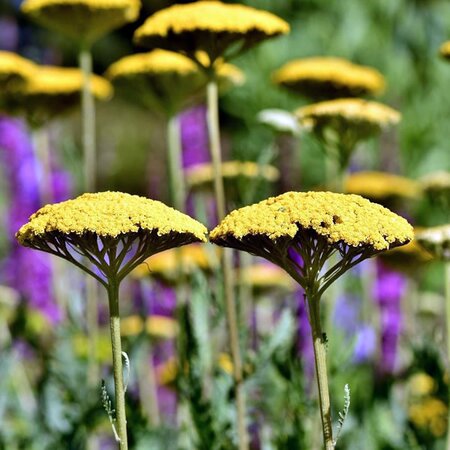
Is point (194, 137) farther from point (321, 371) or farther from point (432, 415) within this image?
point (321, 371)

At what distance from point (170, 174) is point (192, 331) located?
471 millimetres

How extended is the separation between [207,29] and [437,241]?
55cm

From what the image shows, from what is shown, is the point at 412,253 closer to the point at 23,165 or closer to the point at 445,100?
the point at 23,165

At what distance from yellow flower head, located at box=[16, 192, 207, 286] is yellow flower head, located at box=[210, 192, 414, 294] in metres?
0.06

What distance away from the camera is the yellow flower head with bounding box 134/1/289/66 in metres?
1.55

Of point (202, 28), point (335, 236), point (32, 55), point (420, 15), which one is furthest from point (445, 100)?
point (335, 236)

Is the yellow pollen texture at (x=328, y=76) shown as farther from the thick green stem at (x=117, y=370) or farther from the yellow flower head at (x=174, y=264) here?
the thick green stem at (x=117, y=370)

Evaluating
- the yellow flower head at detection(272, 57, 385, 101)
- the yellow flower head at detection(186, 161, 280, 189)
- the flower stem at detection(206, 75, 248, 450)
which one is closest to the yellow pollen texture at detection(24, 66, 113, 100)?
the yellow flower head at detection(186, 161, 280, 189)

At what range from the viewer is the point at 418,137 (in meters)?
7.43

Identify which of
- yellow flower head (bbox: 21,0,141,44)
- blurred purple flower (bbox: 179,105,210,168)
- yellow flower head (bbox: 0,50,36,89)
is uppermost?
blurred purple flower (bbox: 179,105,210,168)

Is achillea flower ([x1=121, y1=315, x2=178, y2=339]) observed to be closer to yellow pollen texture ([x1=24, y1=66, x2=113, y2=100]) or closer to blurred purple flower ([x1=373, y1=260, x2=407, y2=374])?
yellow pollen texture ([x1=24, y1=66, x2=113, y2=100])

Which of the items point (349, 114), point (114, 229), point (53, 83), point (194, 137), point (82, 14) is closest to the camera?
point (114, 229)

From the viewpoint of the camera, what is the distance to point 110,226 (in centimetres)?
100

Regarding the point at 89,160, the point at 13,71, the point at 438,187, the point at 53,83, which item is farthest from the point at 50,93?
the point at 438,187
